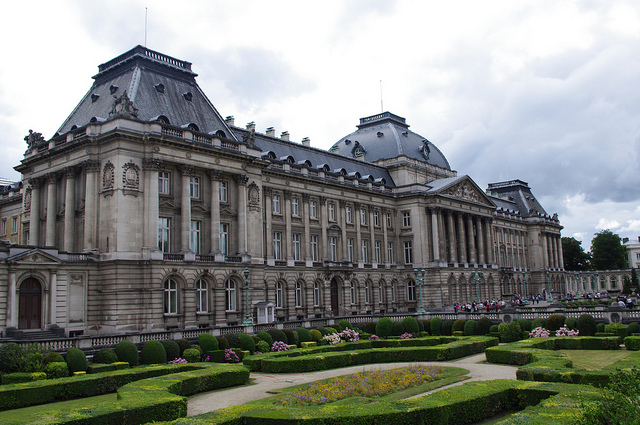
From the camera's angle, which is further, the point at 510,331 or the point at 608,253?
the point at 608,253

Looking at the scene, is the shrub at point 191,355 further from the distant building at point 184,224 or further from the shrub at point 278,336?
the distant building at point 184,224

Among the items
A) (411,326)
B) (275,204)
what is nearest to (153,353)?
(411,326)

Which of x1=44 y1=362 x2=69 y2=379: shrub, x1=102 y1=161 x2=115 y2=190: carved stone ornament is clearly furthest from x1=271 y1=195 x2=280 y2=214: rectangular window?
x1=44 y1=362 x2=69 y2=379: shrub

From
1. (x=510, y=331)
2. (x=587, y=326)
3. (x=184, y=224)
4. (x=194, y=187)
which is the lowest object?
(x=510, y=331)

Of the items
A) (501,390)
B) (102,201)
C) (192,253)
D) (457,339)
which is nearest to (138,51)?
(102,201)

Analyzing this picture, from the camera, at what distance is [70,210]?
50719mm

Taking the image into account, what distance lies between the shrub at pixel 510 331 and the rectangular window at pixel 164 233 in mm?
27014

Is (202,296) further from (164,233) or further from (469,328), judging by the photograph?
(469,328)

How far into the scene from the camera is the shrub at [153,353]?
34312 millimetres

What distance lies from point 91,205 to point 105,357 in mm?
18660

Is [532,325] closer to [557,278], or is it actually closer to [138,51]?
[138,51]

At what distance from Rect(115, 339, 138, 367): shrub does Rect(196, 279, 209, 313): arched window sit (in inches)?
630

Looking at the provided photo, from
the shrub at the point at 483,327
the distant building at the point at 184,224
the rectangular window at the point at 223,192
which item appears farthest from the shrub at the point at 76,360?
the shrub at the point at 483,327

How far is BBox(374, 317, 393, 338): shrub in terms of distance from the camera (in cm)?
4762
